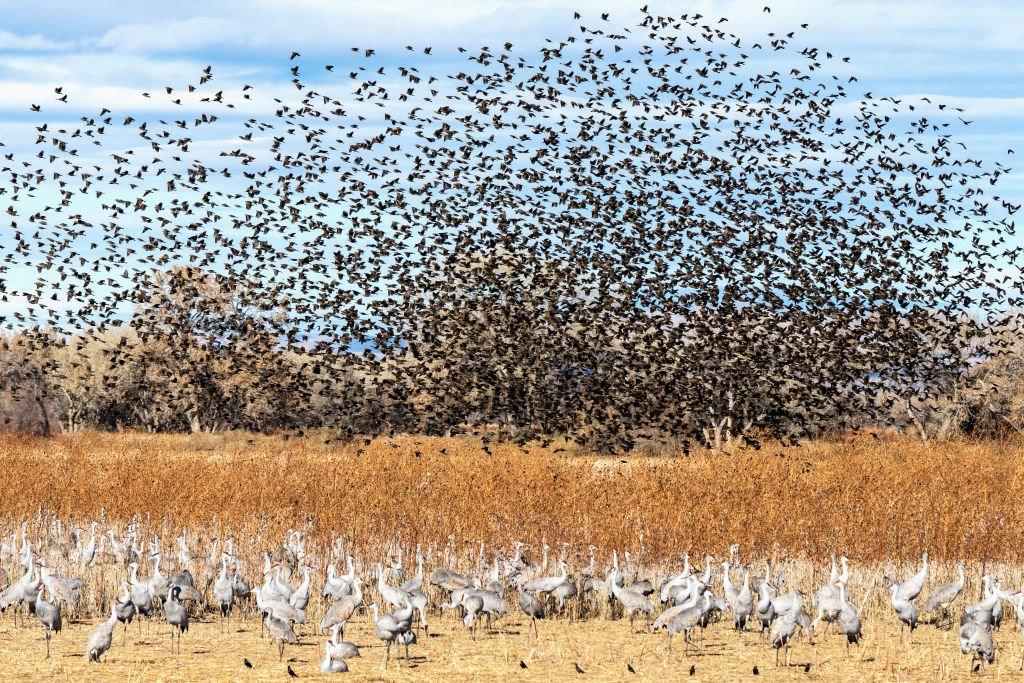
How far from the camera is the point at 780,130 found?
31484mm

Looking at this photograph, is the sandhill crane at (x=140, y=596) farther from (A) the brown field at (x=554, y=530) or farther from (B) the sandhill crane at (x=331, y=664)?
(B) the sandhill crane at (x=331, y=664)

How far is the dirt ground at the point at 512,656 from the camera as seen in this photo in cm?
897

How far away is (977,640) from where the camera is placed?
28.5 ft

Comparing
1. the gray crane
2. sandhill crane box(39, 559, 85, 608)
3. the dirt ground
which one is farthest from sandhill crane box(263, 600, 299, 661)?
sandhill crane box(39, 559, 85, 608)

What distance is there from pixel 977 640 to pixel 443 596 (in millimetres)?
5257

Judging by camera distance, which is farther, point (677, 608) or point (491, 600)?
point (491, 600)

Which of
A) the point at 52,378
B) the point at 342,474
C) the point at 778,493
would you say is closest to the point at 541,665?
Answer: the point at 778,493

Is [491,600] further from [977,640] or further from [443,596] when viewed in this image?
[977,640]

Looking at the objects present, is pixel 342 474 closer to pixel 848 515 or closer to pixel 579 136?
pixel 848 515

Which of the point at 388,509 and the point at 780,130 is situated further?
the point at 780,130

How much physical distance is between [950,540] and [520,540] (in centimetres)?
525

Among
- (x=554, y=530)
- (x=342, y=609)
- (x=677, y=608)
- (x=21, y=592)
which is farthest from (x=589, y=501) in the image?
(x=21, y=592)

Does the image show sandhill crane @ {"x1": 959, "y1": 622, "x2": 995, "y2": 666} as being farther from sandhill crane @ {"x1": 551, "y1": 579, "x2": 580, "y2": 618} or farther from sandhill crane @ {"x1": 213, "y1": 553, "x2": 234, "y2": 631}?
sandhill crane @ {"x1": 213, "y1": 553, "x2": 234, "y2": 631}

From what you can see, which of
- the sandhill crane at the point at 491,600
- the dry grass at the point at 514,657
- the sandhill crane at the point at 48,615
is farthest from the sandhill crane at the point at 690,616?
the sandhill crane at the point at 48,615
